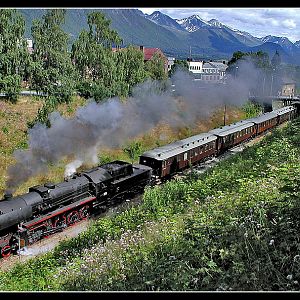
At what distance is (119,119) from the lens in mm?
27047

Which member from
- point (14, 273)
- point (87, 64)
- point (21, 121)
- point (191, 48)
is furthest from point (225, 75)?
point (14, 273)

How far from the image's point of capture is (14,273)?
1024 centimetres

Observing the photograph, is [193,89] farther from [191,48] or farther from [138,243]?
[138,243]

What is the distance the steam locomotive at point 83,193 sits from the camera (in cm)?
1245

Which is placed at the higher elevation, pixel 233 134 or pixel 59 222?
pixel 233 134

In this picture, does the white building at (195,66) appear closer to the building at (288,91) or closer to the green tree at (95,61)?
the green tree at (95,61)

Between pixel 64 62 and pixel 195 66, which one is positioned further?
pixel 64 62

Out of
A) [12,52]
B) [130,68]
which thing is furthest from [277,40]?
[130,68]

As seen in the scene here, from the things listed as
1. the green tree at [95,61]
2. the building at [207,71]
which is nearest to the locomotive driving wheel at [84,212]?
the green tree at [95,61]

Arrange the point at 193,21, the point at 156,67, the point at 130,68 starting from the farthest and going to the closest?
1. the point at 156,67
2. the point at 130,68
3. the point at 193,21

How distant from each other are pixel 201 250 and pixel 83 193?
975 cm

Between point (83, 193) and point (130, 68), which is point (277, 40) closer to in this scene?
point (83, 193)

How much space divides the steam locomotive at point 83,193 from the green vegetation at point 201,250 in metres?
2.19

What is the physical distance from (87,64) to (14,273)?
2452cm
